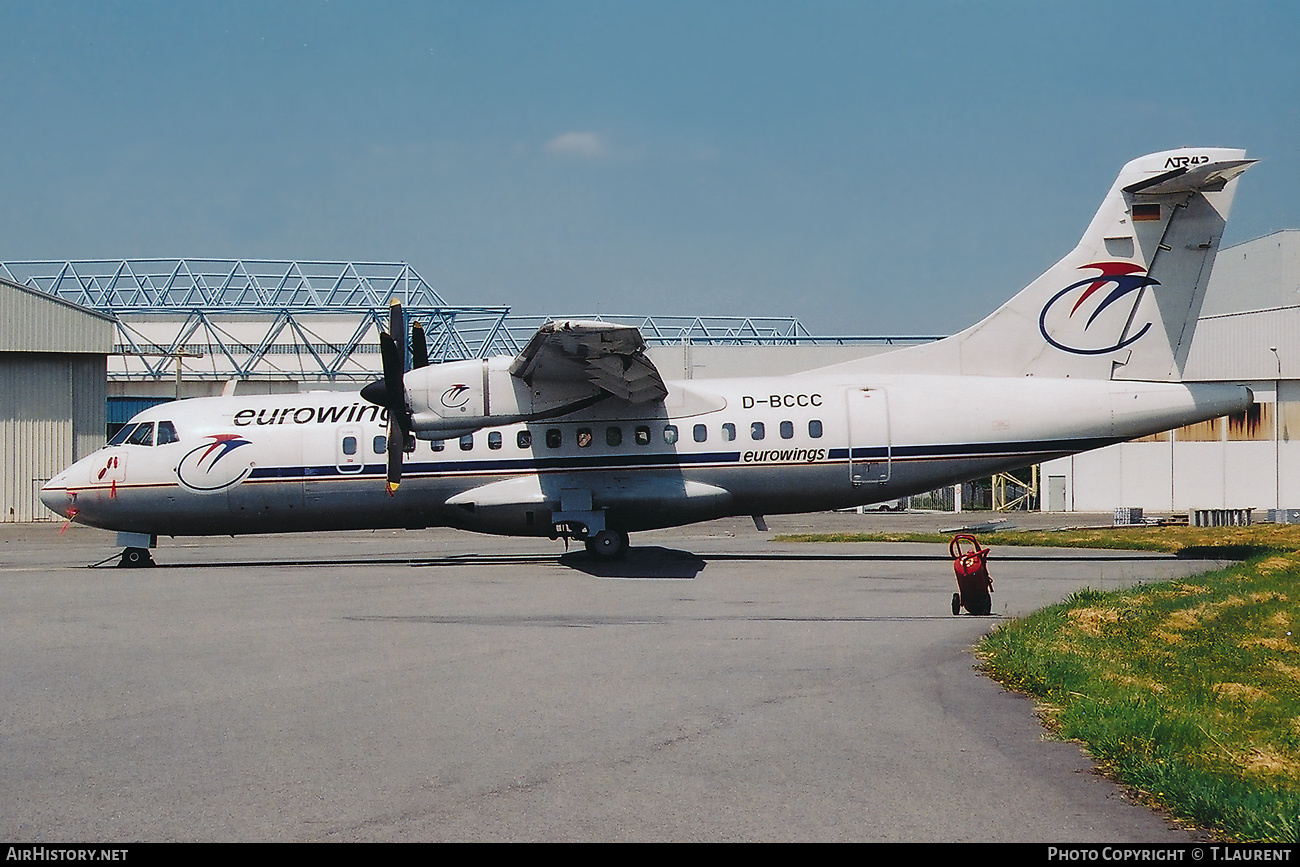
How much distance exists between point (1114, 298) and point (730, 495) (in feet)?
28.1

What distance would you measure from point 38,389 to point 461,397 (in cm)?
3163

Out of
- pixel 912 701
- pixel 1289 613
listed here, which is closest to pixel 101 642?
pixel 912 701

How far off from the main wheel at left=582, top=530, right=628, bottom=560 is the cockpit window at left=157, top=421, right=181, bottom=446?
877 centimetres

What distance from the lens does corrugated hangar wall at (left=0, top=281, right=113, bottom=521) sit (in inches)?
1667

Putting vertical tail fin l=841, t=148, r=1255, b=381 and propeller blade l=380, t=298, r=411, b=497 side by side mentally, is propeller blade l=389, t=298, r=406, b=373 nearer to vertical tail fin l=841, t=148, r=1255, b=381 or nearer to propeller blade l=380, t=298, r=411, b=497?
propeller blade l=380, t=298, r=411, b=497

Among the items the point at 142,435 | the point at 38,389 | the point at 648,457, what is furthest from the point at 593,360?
the point at 38,389

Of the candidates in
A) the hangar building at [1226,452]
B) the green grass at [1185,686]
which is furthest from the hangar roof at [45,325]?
the hangar building at [1226,452]

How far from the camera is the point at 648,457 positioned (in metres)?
21.2

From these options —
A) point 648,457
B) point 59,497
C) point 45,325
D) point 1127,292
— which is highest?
point 45,325

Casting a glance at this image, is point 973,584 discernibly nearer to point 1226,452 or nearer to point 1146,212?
point 1146,212

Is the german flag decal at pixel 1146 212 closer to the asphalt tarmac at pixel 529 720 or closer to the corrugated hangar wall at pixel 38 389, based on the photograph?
the asphalt tarmac at pixel 529 720

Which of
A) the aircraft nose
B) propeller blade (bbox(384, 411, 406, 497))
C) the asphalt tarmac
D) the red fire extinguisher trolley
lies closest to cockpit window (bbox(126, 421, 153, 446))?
the aircraft nose

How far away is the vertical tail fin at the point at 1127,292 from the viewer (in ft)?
68.1
